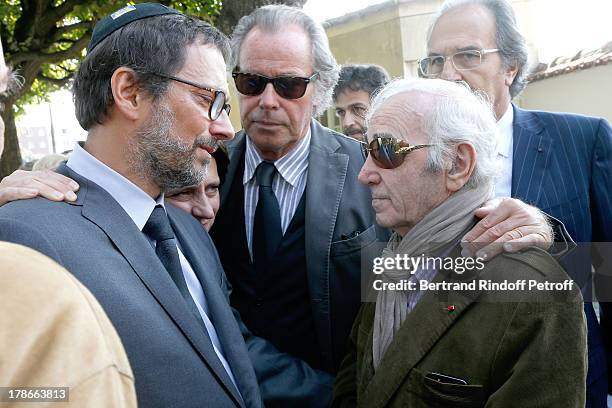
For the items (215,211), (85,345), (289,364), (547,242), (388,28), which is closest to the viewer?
(85,345)

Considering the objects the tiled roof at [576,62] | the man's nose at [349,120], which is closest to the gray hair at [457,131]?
the man's nose at [349,120]

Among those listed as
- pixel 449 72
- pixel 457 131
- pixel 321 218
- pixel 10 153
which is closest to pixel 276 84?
pixel 321 218

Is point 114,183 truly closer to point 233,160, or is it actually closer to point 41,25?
point 233,160

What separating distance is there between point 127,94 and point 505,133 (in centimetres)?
181

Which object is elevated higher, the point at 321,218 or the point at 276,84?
the point at 276,84

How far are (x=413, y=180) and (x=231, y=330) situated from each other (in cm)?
88

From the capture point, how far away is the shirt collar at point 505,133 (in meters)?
2.97

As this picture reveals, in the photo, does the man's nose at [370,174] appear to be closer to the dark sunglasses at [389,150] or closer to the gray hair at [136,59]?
the dark sunglasses at [389,150]

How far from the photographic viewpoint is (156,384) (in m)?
1.79

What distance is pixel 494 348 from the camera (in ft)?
6.24

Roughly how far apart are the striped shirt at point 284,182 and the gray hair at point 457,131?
929 millimetres

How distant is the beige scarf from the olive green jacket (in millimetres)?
72

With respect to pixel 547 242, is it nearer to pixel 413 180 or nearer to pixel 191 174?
pixel 413 180

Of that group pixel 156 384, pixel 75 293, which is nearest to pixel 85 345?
pixel 75 293
